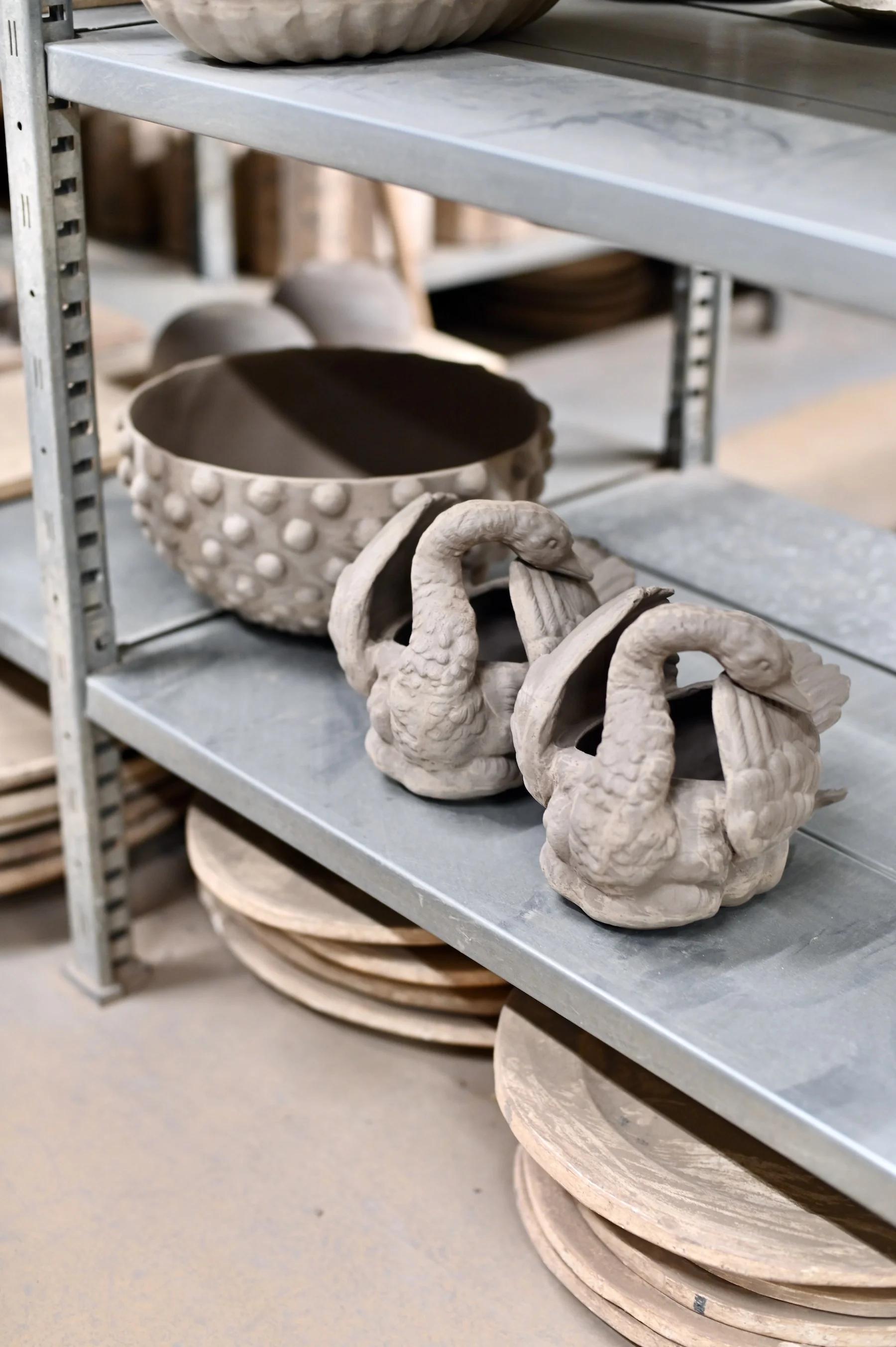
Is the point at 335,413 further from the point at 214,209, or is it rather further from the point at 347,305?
the point at 214,209

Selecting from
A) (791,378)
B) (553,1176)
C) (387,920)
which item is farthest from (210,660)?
(791,378)

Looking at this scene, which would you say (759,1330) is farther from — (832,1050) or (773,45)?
→ (773,45)

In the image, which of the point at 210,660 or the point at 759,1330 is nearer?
the point at 759,1330

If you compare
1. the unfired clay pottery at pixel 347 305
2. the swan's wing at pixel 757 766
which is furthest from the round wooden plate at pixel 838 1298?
the unfired clay pottery at pixel 347 305

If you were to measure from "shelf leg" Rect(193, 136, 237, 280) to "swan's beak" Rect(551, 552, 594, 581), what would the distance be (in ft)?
5.56

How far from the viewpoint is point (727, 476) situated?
182cm

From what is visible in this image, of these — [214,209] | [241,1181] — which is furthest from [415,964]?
[214,209]

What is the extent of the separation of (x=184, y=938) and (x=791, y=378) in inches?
92.7

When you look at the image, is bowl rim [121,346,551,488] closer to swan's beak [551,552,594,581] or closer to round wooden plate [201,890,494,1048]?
swan's beak [551,552,594,581]

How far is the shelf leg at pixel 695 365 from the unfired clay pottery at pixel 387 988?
2.53 ft

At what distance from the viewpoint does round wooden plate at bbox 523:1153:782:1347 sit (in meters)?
1.07

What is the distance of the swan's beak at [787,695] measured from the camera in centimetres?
95

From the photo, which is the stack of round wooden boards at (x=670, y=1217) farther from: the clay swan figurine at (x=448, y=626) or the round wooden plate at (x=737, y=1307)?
the clay swan figurine at (x=448, y=626)

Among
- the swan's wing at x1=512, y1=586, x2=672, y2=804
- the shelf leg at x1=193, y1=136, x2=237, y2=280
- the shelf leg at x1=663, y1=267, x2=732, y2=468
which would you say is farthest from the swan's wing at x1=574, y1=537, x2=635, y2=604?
the shelf leg at x1=193, y1=136, x2=237, y2=280
